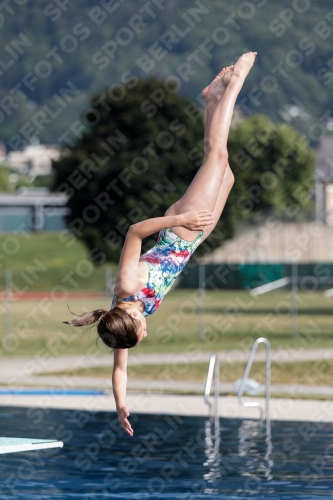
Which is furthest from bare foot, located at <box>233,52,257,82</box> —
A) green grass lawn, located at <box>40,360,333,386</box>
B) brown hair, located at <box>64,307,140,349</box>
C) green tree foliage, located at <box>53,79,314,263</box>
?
green tree foliage, located at <box>53,79,314,263</box>

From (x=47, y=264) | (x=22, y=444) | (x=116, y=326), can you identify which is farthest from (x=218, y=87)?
(x=47, y=264)

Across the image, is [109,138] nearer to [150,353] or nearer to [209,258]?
[209,258]

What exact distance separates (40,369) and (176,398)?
17.5 ft

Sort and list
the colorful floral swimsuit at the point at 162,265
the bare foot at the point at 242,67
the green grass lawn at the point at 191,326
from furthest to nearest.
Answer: the green grass lawn at the point at 191,326
the bare foot at the point at 242,67
the colorful floral swimsuit at the point at 162,265

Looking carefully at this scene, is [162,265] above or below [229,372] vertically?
above

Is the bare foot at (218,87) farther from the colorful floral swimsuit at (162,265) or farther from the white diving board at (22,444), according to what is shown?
the white diving board at (22,444)

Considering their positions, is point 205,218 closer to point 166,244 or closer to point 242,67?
point 166,244

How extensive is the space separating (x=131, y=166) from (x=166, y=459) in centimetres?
4636

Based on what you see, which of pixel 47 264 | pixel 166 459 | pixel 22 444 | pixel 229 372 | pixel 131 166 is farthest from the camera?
pixel 47 264

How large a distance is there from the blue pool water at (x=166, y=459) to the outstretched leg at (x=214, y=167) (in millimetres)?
3106

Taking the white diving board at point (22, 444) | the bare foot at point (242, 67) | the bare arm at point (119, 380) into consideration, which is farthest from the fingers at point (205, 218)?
the white diving board at point (22, 444)

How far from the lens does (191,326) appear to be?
35562 mm

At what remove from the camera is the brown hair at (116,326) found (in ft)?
26.1

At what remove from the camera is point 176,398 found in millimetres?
17781
